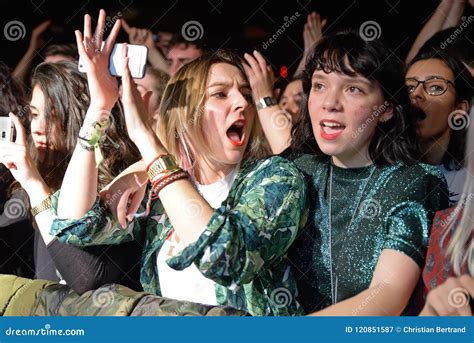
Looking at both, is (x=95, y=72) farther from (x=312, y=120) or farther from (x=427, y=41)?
(x=427, y=41)

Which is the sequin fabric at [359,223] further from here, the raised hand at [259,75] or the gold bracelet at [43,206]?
the gold bracelet at [43,206]

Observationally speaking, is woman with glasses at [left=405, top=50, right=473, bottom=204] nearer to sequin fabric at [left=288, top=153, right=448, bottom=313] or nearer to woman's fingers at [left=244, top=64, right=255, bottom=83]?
sequin fabric at [left=288, top=153, right=448, bottom=313]

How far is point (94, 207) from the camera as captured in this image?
171 inches

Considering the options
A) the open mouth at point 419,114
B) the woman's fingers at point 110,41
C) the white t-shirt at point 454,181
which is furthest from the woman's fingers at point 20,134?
the white t-shirt at point 454,181

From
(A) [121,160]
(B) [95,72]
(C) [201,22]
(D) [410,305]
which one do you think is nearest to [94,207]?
(A) [121,160]

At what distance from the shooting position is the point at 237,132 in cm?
435

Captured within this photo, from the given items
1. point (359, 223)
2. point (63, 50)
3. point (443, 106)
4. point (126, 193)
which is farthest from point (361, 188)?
point (63, 50)

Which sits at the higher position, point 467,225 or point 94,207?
point 467,225

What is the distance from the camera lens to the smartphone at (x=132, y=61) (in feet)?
14.4

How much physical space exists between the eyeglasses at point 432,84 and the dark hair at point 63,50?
67.7 inches

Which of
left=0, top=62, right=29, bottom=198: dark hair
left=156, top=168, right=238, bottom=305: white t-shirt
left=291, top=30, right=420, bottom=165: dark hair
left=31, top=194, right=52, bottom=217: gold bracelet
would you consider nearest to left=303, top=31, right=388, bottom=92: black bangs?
left=291, top=30, right=420, bottom=165: dark hair

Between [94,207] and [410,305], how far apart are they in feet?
5.17

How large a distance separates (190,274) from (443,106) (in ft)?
4.76

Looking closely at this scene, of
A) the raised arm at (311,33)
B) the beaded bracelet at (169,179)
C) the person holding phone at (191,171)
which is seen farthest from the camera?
the raised arm at (311,33)
